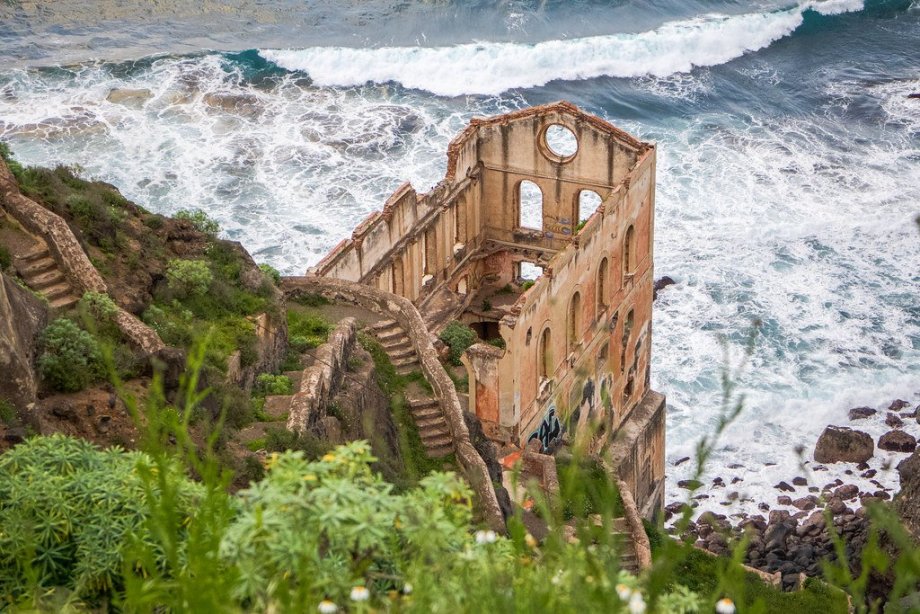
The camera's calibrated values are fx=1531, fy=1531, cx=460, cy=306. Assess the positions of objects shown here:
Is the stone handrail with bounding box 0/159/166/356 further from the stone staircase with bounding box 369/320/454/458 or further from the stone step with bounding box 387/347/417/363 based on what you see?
the stone step with bounding box 387/347/417/363

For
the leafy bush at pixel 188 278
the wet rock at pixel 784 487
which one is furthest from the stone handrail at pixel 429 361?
the wet rock at pixel 784 487

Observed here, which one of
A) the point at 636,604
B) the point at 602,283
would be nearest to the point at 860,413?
the point at 602,283

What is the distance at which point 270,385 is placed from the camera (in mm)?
32531

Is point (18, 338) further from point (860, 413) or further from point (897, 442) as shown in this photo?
point (860, 413)

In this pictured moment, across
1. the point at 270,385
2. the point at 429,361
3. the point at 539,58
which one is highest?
the point at 539,58

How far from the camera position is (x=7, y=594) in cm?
1861

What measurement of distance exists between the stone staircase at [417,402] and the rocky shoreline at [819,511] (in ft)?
30.7

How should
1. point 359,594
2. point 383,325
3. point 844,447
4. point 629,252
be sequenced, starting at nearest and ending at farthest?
point 359,594
point 383,325
point 629,252
point 844,447

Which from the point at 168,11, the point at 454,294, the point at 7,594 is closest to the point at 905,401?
the point at 454,294

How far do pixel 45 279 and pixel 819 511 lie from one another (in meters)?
25.9

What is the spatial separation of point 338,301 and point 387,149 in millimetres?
30353

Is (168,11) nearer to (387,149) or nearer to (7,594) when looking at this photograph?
(387,149)

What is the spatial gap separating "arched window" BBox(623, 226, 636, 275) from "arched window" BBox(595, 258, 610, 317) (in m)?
1.71

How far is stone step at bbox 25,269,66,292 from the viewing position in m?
30.4
